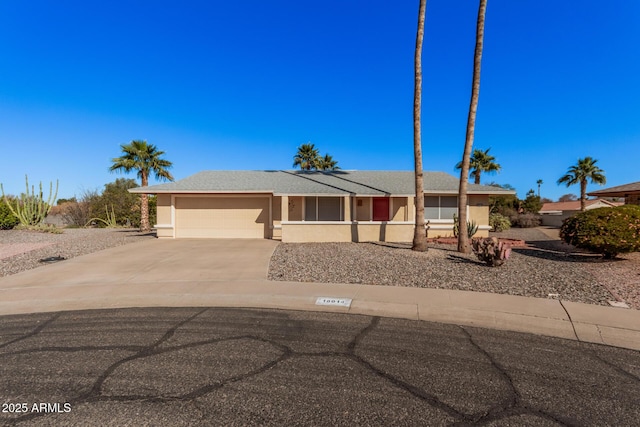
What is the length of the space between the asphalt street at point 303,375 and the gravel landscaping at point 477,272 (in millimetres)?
2664

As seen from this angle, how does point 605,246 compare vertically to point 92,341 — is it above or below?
above

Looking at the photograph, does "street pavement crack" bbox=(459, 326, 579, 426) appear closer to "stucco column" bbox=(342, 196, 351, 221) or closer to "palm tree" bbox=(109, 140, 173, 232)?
"stucco column" bbox=(342, 196, 351, 221)

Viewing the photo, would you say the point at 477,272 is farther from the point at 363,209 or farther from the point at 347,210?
the point at 363,209

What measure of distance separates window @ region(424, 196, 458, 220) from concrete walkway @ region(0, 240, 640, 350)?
10518 mm

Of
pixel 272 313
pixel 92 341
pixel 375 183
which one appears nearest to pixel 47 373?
pixel 92 341

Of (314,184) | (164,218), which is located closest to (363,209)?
(314,184)

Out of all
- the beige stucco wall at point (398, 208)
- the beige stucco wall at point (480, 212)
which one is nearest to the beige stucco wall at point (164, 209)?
the beige stucco wall at point (398, 208)

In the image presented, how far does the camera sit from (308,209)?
17.3 m

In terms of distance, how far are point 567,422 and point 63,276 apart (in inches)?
410

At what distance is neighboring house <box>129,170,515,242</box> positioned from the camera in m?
15.8

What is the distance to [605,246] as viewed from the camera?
967 centimetres

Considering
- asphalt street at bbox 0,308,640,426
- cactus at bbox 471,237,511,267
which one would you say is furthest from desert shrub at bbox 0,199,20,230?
cactus at bbox 471,237,511,267

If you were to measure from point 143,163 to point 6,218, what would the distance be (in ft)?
26.6

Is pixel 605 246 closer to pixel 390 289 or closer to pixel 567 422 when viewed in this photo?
pixel 390 289
